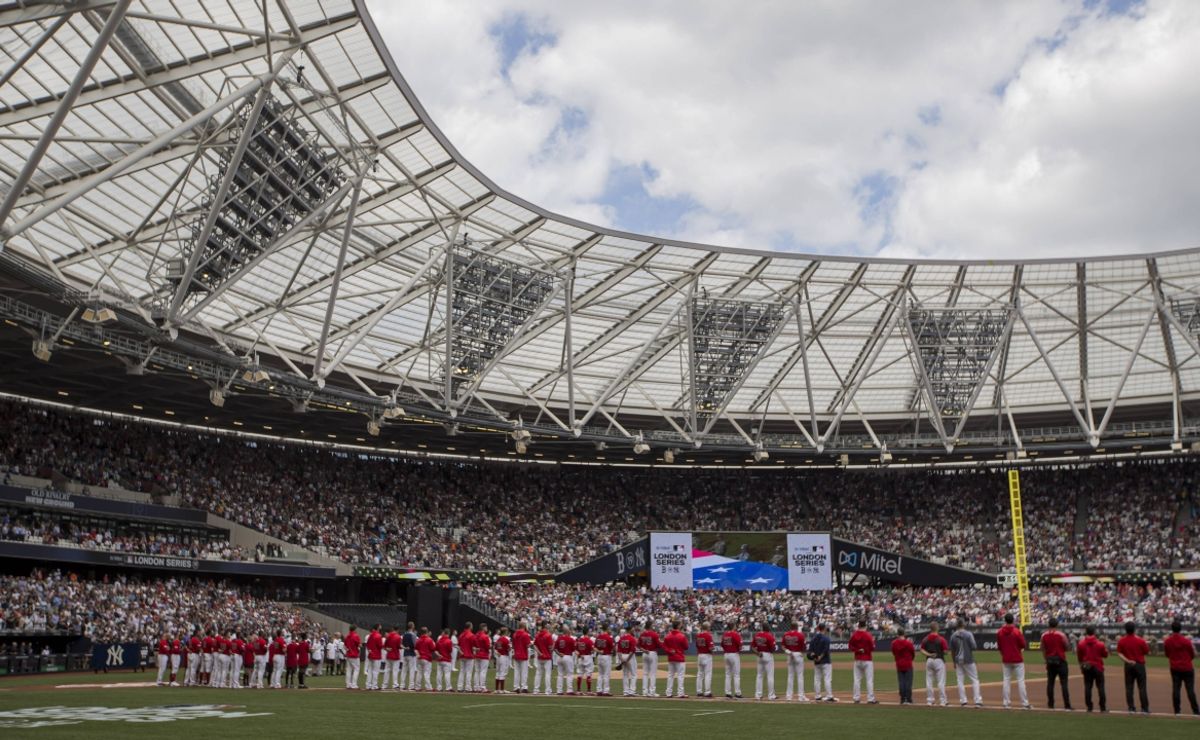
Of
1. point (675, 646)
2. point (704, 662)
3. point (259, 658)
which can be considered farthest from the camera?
point (259, 658)

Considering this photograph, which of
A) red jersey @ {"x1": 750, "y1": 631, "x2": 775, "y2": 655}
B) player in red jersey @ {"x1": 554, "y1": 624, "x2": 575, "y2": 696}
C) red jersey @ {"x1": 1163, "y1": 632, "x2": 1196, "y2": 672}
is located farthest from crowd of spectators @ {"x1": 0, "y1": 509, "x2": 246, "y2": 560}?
red jersey @ {"x1": 1163, "y1": 632, "x2": 1196, "y2": 672}

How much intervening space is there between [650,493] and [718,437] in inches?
547

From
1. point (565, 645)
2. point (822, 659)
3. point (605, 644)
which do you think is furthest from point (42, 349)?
point (822, 659)

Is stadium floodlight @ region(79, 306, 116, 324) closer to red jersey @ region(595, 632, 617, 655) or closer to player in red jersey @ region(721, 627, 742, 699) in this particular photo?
red jersey @ region(595, 632, 617, 655)

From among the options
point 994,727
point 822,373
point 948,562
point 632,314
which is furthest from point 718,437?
point 994,727

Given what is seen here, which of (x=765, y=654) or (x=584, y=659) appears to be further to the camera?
(x=584, y=659)

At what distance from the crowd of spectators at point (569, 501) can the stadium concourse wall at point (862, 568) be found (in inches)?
122

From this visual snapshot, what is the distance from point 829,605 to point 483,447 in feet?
75.4

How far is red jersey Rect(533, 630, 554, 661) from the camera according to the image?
27.3 metres

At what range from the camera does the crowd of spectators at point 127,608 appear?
41.2m

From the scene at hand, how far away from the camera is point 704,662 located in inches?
986

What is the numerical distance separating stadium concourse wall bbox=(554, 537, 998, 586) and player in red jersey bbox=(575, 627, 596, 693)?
103 feet

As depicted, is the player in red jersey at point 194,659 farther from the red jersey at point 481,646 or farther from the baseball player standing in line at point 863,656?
the baseball player standing in line at point 863,656

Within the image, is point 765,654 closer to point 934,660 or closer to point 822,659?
point 822,659
